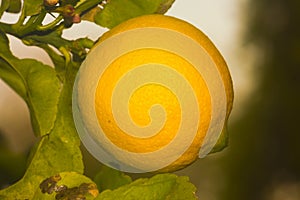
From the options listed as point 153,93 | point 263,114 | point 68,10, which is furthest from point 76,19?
point 263,114

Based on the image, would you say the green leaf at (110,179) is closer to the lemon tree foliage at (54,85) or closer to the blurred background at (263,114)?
the lemon tree foliage at (54,85)

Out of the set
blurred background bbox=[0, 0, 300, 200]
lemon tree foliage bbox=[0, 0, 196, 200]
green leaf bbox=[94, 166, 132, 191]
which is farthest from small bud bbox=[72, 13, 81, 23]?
blurred background bbox=[0, 0, 300, 200]

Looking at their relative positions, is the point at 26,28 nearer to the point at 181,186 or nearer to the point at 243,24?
the point at 181,186

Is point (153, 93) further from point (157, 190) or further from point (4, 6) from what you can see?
point (4, 6)

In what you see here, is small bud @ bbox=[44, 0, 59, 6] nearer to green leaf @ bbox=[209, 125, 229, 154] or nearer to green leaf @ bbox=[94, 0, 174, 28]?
green leaf @ bbox=[94, 0, 174, 28]

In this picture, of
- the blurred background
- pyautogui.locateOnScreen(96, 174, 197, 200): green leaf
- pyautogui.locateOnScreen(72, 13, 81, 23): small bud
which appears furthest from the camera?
the blurred background

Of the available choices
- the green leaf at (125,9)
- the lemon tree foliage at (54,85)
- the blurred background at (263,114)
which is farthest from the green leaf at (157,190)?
the blurred background at (263,114)

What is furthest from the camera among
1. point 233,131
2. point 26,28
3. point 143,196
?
point 233,131

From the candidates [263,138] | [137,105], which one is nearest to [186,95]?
[137,105]
